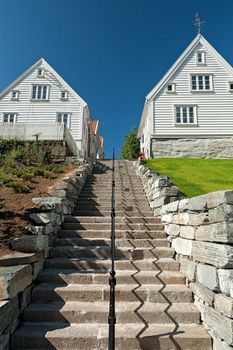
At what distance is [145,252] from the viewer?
15.1ft

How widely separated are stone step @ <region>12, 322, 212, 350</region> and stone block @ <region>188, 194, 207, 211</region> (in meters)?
1.54

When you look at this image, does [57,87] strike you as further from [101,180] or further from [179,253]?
[179,253]

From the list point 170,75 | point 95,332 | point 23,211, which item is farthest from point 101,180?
point 170,75

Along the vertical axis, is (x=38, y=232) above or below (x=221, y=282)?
above

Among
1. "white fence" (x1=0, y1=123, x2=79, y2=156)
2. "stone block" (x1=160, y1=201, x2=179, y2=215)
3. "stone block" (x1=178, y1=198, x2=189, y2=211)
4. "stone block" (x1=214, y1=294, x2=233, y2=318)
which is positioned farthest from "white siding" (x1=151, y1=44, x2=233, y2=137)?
"stone block" (x1=214, y1=294, x2=233, y2=318)

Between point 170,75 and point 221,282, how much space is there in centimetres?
1743

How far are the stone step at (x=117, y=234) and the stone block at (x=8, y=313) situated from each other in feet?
7.26

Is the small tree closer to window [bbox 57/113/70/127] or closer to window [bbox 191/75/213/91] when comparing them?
window [bbox 57/113/70/127]

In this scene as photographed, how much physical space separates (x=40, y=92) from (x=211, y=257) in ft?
64.9

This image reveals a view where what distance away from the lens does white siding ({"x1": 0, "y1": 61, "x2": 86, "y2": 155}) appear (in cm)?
1923

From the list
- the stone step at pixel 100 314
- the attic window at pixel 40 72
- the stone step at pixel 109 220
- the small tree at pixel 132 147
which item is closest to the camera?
the stone step at pixel 100 314

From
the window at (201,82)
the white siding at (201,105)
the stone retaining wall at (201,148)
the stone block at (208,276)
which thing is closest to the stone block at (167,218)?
the stone block at (208,276)

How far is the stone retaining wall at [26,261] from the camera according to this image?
2.83 meters

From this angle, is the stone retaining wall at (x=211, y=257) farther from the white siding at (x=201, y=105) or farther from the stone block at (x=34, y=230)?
the white siding at (x=201, y=105)
